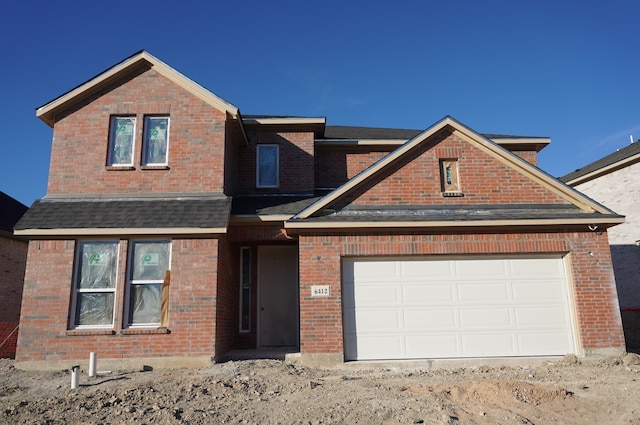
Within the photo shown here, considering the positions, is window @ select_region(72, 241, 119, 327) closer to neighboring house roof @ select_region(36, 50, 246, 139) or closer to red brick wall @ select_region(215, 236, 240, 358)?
red brick wall @ select_region(215, 236, 240, 358)

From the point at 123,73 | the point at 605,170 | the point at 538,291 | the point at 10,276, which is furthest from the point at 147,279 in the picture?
the point at 605,170

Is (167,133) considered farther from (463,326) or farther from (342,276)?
(463,326)

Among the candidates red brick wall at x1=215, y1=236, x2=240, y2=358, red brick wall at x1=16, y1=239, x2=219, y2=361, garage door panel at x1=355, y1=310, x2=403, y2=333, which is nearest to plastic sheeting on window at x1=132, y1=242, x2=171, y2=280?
red brick wall at x1=16, y1=239, x2=219, y2=361

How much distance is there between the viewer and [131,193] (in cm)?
1087

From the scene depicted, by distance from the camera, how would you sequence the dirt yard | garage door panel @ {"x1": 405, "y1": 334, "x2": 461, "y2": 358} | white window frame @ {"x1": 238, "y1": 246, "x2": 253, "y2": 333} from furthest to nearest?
white window frame @ {"x1": 238, "y1": 246, "x2": 253, "y2": 333}
garage door panel @ {"x1": 405, "y1": 334, "x2": 461, "y2": 358}
the dirt yard

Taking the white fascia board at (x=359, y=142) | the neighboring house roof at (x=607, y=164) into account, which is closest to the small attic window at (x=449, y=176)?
the white fascia board at (x=359, y=142)

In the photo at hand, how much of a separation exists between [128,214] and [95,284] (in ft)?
5.37

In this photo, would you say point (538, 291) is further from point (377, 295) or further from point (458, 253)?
point (377, 295)

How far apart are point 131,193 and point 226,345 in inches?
166

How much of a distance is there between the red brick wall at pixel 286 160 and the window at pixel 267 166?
0.44 ft

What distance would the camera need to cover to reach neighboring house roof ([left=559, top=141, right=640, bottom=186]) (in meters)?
16.3

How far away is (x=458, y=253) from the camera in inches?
404

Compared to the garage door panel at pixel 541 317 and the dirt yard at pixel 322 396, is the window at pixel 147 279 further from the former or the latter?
the garage door panel at pixel 541 317

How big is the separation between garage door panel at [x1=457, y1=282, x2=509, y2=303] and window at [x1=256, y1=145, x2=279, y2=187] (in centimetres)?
604
